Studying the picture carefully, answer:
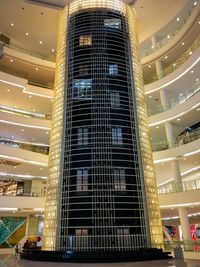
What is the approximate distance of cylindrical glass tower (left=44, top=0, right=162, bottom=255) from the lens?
13.9m

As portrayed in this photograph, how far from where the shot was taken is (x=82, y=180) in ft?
49.4

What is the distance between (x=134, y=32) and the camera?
21.8 m

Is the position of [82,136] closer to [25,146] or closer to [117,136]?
[117,136]

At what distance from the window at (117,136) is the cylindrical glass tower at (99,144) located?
2.6 inches

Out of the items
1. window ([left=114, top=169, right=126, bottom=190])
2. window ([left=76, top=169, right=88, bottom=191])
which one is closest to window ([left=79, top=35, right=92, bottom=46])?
window ([left=76, top=169, right=88, bottom=191])

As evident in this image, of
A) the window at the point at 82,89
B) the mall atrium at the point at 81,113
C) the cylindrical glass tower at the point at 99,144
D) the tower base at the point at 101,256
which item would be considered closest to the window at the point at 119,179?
the cylindrical glass tower at the point at 99,144

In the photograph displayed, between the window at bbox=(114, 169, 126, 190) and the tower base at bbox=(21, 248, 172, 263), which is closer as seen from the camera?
the tower base at bbox=(21, 248, 172, 263)

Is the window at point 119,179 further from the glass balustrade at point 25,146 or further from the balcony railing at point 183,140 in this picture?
the glass balustrade at point 25,146

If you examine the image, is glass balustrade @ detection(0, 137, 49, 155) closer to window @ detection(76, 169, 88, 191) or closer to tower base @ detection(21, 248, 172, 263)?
window @ detection(76, 169, 88, 191)

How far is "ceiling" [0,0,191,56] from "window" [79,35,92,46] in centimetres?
760

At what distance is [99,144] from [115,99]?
360 cm

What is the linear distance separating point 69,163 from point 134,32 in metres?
13.0

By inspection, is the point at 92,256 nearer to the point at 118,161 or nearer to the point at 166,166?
the point at 118,161

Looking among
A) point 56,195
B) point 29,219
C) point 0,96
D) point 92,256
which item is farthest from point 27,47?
point 92,256
